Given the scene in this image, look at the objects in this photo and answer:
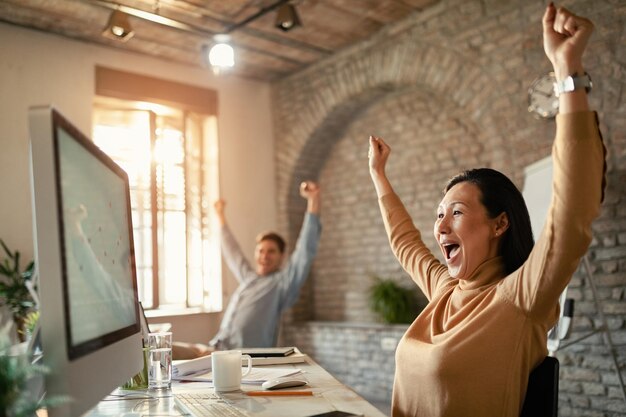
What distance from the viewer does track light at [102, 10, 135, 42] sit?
13.8ft

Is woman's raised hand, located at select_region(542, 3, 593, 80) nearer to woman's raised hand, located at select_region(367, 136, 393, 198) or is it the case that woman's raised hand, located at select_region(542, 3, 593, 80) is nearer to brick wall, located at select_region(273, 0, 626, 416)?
woman's raised hand, located at select_region(367, 136, 393, 198)

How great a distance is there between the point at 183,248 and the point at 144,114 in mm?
1272

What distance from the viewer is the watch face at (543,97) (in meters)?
3.89

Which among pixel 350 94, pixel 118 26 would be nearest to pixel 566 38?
pixel 118 26

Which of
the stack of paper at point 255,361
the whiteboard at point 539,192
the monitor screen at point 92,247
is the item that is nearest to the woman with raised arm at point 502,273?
the stack of paper at point 255,361

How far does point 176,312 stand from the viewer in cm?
537

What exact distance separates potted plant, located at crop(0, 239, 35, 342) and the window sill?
1.09 meters

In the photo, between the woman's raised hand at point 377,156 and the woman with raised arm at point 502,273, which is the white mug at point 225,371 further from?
the woman's raised hand at point 377,156

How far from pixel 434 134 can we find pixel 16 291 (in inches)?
139

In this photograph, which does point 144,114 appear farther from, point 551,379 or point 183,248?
point 551,379

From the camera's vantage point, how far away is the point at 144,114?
5.48 m

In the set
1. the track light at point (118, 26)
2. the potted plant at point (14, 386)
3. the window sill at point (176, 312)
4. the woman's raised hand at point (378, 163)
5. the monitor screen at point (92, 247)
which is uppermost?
the track light at point (118, 26)

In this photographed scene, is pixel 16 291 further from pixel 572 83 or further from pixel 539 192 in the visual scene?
pixel 572 83

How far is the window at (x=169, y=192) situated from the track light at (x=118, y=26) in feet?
3.45
